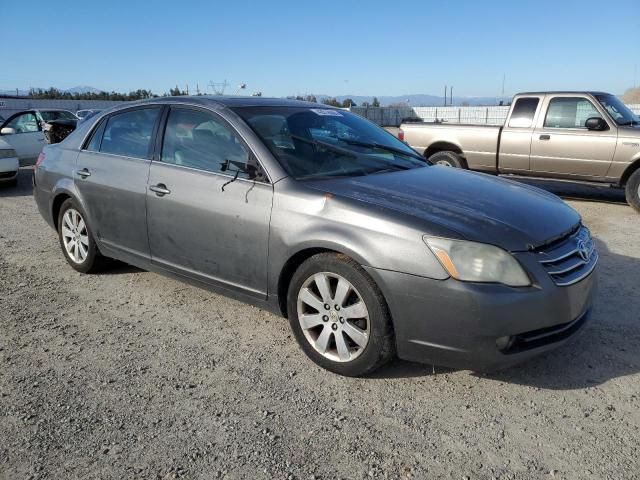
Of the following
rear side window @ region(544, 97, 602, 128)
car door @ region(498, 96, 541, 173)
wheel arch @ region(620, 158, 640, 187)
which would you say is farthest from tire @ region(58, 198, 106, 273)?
wheel arch @ region(620, 158, 640, 187)

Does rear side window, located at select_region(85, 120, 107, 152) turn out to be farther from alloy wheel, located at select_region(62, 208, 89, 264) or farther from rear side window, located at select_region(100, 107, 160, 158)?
alloy wheel, located at select_region(62, 208, 89, 264)

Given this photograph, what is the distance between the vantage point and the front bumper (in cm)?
282

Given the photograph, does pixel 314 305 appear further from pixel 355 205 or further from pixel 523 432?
pixel 523 432

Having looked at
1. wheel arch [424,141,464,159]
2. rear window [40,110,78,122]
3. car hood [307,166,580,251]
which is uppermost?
rear window [40,110,78,122]

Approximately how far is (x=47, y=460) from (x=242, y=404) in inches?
38.3

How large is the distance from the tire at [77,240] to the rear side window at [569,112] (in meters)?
7.22

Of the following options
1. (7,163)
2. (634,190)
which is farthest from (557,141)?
(7,163)

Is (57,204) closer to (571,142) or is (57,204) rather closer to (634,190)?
(571,142)

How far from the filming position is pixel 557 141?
28.6 ft

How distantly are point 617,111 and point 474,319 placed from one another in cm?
747

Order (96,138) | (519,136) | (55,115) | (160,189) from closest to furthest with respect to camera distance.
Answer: (160,189) < (96,138) < (519,136) < (55,115)

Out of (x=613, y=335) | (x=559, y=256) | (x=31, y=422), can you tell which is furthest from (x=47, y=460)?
(x=613, y=335)

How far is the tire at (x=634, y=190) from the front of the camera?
8062mm

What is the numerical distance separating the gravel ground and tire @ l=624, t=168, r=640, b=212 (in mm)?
4294
